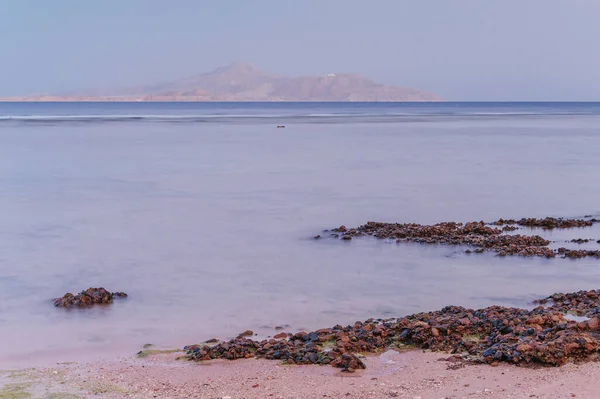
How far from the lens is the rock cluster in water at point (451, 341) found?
923cm

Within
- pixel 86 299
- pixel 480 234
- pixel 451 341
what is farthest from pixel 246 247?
pixel 451 341

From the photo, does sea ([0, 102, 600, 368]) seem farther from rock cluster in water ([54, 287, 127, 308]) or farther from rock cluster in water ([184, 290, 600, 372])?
rock cluster in water ([184, 290, 600, 372])

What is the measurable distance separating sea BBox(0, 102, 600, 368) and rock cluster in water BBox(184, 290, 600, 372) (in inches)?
45.1

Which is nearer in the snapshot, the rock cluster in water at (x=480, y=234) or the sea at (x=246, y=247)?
the sea at (x=246, y=247)

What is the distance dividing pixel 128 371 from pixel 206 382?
1.16 metres

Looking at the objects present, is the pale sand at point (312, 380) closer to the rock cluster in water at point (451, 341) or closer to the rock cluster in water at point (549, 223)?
the rock cluster in water at point (451, 341)

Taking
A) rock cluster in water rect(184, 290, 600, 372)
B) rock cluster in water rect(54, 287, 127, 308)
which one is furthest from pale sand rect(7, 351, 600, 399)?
rock cluster in water rect(54, 287, 127, 308)

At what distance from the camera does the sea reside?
478 inches

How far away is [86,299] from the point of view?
13039mm

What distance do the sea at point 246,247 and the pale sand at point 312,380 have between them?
3.70 feet

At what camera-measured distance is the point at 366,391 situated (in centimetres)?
850

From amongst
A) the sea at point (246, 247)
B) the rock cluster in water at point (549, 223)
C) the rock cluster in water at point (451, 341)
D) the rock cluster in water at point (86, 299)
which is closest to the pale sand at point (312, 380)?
the rock cluster in water at point (451, 341)

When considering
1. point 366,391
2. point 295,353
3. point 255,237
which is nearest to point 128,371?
point 295,353

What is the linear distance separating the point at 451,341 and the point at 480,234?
866cm
